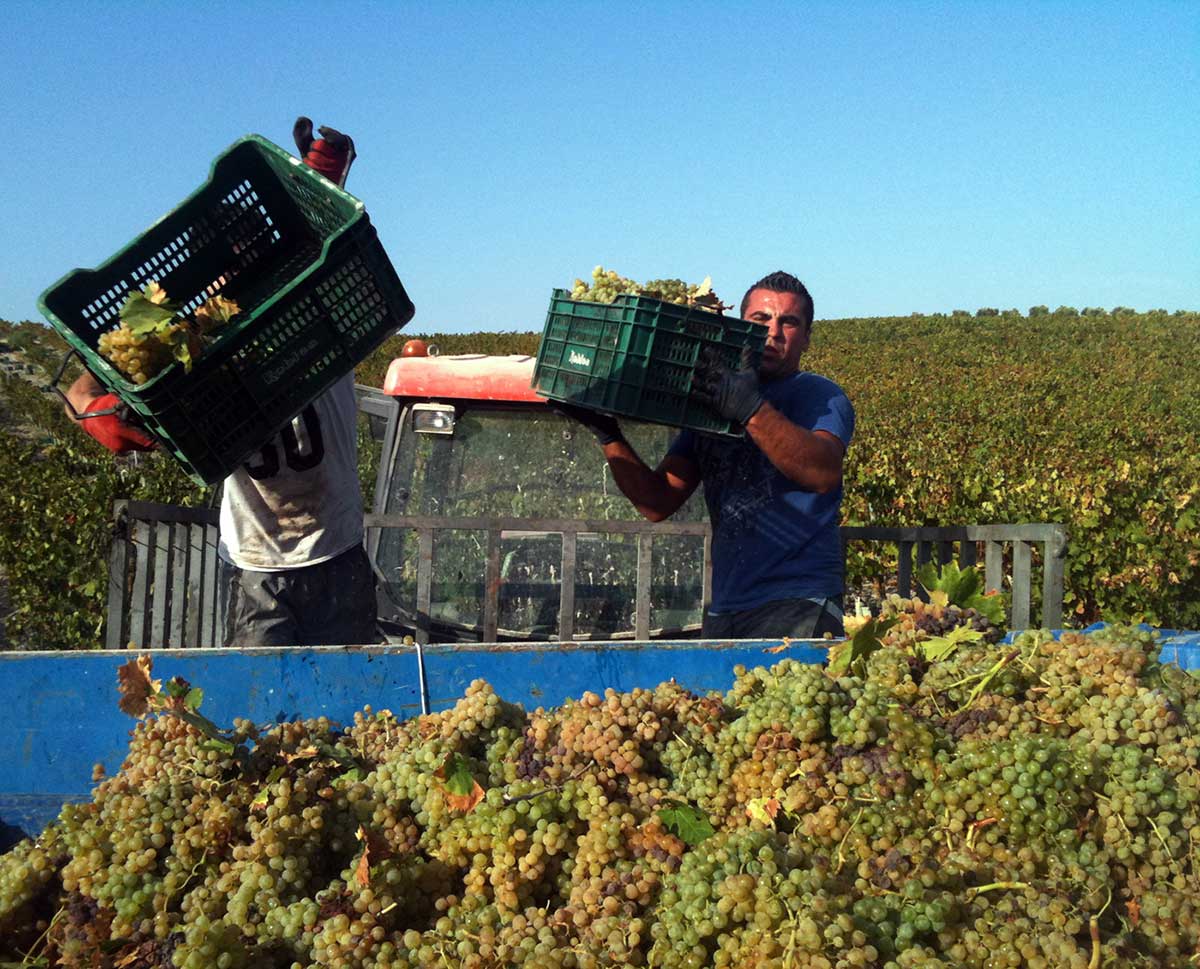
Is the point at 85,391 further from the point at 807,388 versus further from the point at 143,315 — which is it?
the point at 807,388

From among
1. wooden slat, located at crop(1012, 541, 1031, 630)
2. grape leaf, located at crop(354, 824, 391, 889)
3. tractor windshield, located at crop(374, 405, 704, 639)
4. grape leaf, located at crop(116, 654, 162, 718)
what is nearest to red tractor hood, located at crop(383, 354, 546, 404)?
tractor windshield, located at crop(374, 405, 704, 639)

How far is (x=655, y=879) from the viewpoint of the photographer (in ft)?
5.44

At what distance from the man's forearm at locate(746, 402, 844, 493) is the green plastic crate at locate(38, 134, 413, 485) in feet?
3.99

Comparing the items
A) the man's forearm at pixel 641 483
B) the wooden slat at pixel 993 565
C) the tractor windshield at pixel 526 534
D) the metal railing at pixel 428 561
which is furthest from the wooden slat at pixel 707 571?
the wooden slat at pixel 993 565

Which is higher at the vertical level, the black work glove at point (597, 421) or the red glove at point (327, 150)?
the red glove at point (327, 150)

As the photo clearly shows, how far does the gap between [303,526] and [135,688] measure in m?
1.82

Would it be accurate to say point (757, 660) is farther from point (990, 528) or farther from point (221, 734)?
point (990, 528)

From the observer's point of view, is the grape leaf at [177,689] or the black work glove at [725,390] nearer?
the grape leaf at [177,689]

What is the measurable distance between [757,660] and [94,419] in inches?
81.6

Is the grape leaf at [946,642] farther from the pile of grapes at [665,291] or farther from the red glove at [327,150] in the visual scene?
the red glove at [327,150]

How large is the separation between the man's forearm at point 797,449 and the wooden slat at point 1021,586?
126 centimetres

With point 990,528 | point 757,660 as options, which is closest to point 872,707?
point 757,660

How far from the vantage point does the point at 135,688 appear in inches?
81.5

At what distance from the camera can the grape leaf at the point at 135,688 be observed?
6.75 ft
